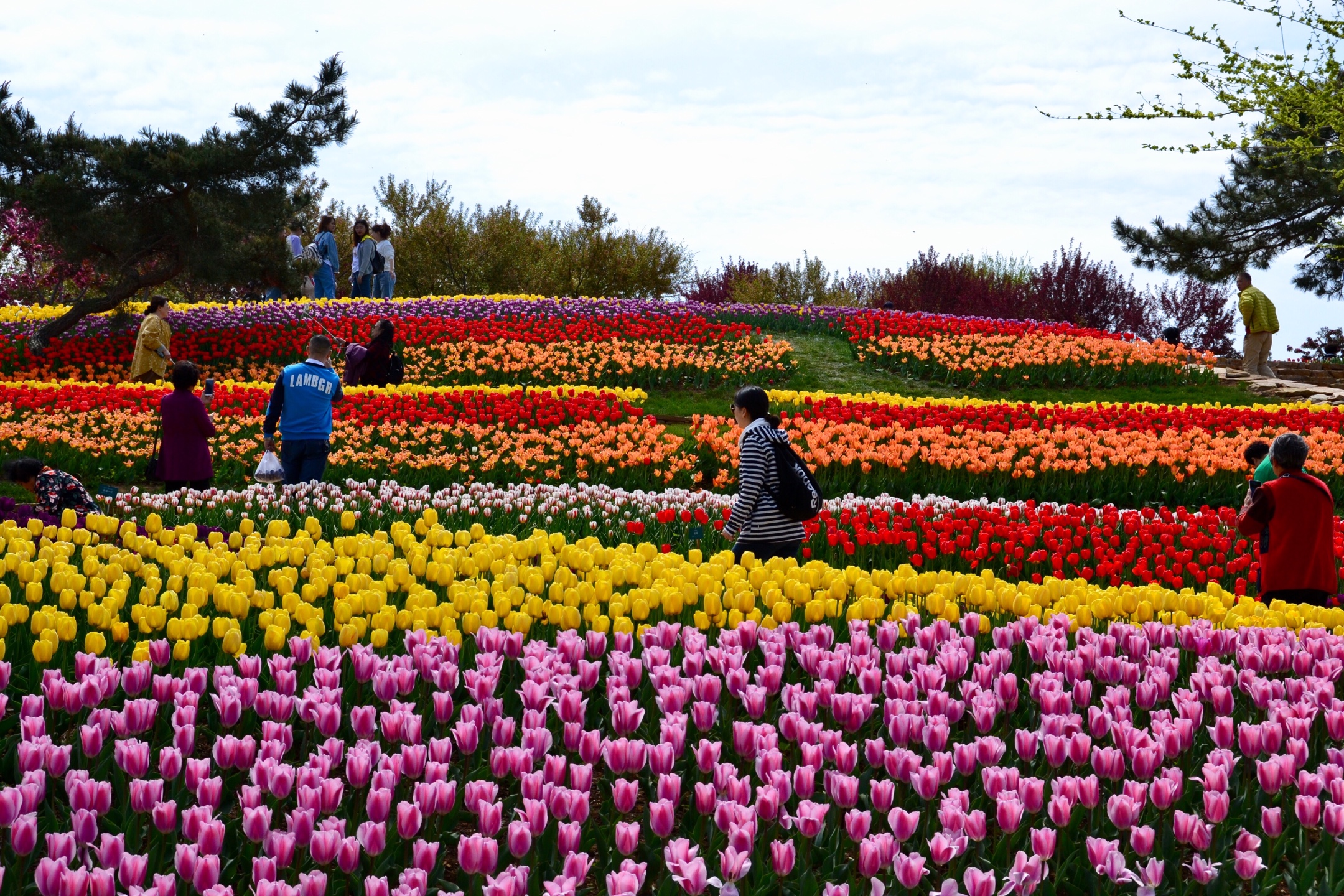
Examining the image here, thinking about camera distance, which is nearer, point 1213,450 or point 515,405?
point 1213,450

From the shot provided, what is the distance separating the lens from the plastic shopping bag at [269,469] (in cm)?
909

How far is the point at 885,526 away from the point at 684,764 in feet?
15.3

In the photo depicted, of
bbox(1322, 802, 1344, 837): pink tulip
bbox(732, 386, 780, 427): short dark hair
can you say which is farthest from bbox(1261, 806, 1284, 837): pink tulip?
bbox(732, 386, 780, 427): short dark hair

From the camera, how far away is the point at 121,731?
3.42 metres

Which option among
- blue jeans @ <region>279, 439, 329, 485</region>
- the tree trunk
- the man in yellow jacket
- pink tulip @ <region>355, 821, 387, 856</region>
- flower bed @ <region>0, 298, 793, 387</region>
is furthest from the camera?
the tree trunk

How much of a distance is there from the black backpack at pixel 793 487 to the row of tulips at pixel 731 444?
396cm

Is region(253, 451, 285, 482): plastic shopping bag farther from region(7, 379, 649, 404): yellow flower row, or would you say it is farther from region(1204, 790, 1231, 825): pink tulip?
region(1204, 790, 1231, 825): pink tulip

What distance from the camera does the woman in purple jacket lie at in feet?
31.7

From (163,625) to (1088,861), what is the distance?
3.42 meters

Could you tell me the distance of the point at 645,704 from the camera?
13.1ft

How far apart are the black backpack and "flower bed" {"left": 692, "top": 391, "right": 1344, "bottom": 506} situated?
4016 mm

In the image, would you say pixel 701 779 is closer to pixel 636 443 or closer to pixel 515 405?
pixel 636 443

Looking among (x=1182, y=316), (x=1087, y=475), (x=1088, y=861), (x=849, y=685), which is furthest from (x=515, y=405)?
(x=1182, y=316)

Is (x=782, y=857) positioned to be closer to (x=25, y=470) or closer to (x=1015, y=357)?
(x=25, y=470)
